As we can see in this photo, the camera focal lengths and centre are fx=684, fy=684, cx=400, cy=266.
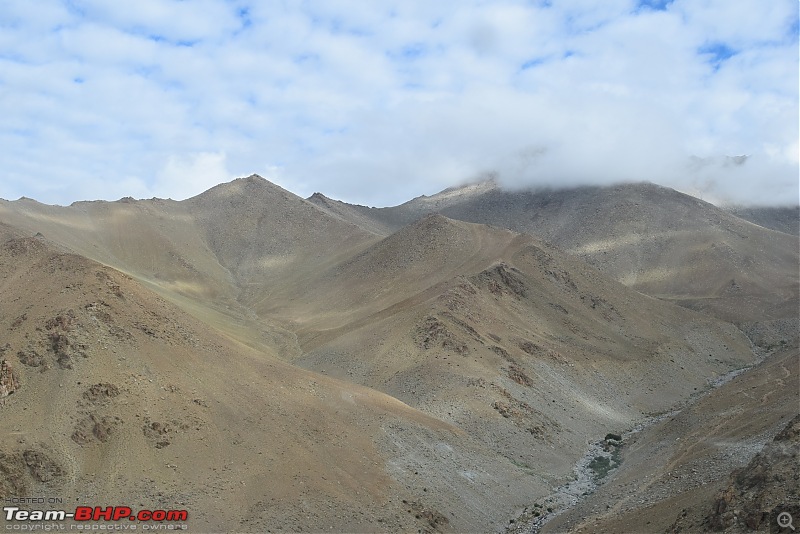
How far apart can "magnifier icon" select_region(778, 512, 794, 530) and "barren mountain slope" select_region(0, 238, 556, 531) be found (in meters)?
18.5

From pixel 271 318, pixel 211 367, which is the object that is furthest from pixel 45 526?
pixel 271 318

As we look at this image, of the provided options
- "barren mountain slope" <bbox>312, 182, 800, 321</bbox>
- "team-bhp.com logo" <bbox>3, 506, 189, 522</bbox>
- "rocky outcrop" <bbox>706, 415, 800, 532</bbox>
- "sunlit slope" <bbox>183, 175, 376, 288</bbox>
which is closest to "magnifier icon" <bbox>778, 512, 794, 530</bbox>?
"rocky outcrop" <bbox>706, 415, 800, 532</bbox>

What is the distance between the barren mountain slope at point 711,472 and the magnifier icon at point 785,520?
1.10ft

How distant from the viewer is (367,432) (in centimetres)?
4397

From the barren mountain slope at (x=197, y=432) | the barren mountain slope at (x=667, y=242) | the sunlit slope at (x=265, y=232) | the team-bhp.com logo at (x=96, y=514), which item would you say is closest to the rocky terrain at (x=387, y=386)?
the barren mountain slope at (x=197, y=432)

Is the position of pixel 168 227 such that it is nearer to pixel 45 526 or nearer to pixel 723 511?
pixel 45 526

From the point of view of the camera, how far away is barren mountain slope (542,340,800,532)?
24438 millimetres

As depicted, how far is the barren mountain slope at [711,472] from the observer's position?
24.4m

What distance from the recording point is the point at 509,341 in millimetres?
72812

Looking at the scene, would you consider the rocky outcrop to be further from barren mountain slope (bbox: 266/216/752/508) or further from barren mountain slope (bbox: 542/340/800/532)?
barren mountain slope (bbox: 266/216/752/508)

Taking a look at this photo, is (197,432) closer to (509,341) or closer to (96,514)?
(96,514)

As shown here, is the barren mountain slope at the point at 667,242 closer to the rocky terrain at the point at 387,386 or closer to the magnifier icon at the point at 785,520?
the rocky terrain at the point at 387,386

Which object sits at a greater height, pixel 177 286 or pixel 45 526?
pixel 177 286

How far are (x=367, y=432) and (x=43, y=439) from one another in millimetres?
18721
